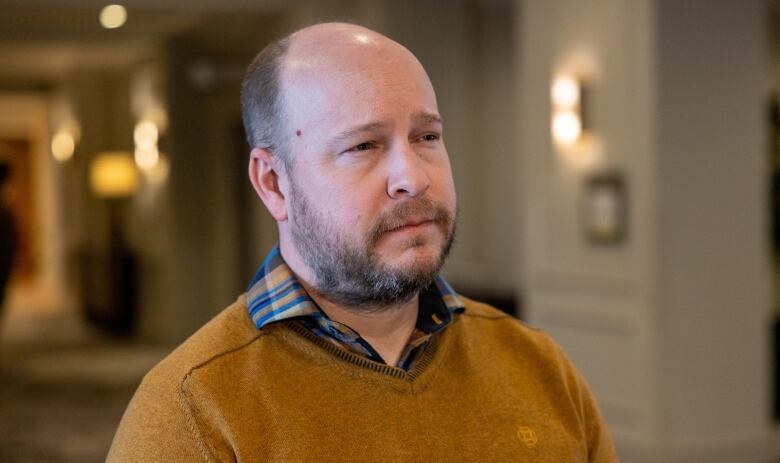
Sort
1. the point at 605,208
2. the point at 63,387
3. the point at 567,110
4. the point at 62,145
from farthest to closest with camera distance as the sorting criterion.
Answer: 1. the point at 62,145
2. the point at 63,387
3. the point at 567,110
4. the point at 605,208

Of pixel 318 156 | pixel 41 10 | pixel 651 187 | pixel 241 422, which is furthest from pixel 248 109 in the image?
pixel 41 10

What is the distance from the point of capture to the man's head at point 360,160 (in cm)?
117

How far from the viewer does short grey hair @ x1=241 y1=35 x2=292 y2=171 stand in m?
1.22

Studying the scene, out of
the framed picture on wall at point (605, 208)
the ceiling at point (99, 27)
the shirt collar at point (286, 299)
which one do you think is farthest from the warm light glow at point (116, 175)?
the shirt collar at point (286, 299)

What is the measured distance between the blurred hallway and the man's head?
422 centimetres

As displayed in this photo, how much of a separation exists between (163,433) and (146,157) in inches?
365

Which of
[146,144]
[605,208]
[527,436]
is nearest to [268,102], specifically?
[527,436]

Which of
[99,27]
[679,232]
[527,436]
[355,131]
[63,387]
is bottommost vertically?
[63,387]

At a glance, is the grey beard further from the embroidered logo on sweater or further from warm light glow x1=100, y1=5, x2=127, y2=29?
warm light glow x1=100, y1=5, x2=127, y2=29

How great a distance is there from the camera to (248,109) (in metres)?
1.29

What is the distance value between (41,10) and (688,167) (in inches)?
215

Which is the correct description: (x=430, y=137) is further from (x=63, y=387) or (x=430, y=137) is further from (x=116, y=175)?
(x=116, y=175)

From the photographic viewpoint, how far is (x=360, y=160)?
1172mm

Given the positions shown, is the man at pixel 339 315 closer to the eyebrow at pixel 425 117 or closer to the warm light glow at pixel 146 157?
the eyebrow at pixel 425 117
